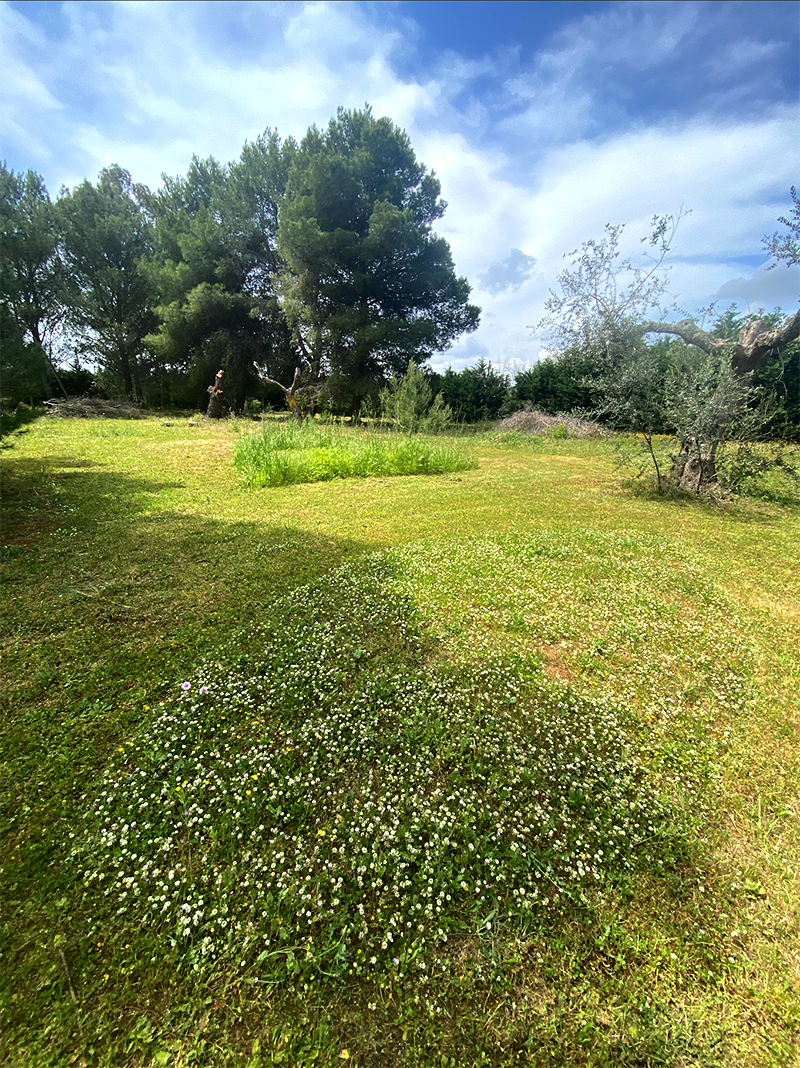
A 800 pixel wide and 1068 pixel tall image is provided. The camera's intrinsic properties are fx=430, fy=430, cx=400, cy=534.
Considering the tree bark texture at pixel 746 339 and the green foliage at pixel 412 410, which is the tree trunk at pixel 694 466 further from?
the green foliage at pixel 412 410

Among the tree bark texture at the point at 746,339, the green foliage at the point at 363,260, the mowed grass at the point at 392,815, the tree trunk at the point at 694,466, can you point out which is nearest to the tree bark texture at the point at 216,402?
the green foliage at the point at 363,260

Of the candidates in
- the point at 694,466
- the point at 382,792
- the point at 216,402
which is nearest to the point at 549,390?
the point at 694,466

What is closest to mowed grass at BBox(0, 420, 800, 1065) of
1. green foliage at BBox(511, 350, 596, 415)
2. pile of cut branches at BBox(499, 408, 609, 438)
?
pile of cut branches at BBox(499, 408, 609, 438)

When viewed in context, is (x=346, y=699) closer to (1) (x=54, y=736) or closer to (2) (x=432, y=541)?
(1) (x=54, y=736)

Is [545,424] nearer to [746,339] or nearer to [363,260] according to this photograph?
[363,260]

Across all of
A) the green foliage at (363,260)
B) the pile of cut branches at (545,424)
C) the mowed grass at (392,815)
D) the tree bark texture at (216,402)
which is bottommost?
the mowed grass at (392,815)

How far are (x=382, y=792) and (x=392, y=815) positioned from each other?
0.45 ft

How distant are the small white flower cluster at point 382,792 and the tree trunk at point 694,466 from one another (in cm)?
618

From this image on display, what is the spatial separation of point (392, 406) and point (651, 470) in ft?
27.4

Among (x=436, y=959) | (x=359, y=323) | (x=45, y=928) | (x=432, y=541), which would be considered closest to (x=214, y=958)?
(x=45, y=928)

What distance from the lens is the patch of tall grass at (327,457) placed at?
341 inches

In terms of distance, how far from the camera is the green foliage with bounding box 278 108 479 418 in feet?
59.0

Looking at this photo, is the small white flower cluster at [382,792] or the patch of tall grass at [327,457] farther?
the patch of tall grass at [327,457]

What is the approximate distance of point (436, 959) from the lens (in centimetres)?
157
